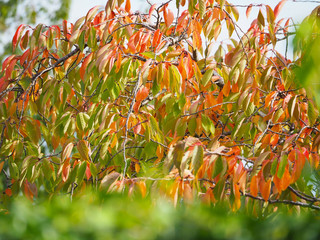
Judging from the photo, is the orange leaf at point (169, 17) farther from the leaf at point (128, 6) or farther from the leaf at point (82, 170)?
the leaf at point (82, 170)

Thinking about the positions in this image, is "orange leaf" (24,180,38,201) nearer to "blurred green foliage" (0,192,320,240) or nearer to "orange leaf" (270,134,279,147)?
"orange leaf" (270,134,279,147)

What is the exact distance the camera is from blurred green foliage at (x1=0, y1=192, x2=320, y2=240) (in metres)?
0.63

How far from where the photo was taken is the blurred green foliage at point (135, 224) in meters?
0.63

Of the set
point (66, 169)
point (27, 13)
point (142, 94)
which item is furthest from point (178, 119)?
point (27, 13)

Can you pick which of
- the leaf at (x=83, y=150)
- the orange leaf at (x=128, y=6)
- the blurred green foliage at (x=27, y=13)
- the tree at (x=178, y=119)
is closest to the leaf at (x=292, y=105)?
the tree at (x=178, y=119)

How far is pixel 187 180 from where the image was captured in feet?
5.51

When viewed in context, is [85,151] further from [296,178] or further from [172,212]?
[172,212]

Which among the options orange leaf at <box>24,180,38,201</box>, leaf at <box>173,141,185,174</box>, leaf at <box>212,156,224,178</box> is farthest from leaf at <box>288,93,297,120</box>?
orange leaf at <box>24,180,38,201</box>

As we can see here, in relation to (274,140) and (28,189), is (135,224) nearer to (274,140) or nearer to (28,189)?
(274,140)

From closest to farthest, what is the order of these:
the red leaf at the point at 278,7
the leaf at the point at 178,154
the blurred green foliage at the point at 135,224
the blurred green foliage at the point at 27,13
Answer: the blurred green foliage at the point at 135,224 < the leaf at the point at 178,154 < the red leaf at the point at 278,7 < the blurred green foliage at the point at 27,13

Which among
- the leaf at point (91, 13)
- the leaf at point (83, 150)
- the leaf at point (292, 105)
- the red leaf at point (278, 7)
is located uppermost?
the red leaf at point (278, 7)

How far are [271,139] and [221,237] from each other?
4.81 ft

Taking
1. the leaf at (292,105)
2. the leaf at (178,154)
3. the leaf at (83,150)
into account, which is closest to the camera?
the leaf at (178,154)

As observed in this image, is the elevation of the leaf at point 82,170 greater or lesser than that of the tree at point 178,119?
lesser
